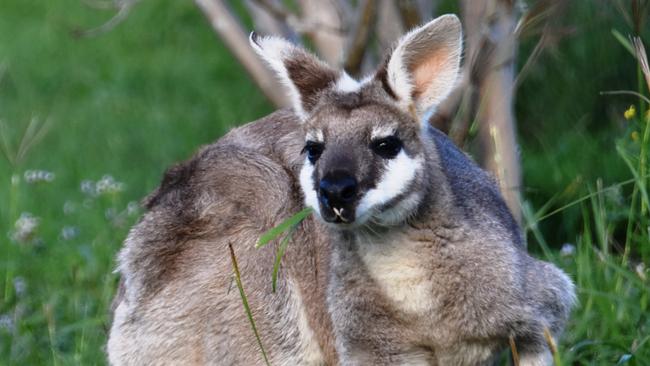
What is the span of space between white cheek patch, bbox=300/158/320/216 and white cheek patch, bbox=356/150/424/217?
170 mm

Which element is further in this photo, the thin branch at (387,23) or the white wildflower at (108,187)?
the white wildflower at (108,187)

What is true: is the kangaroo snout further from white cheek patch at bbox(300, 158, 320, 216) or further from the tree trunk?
the tree trunk

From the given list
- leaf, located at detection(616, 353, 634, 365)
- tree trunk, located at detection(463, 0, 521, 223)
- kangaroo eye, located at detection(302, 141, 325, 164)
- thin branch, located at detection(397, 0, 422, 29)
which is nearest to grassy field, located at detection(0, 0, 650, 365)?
leaf, located at detection(616, 353, 634, 365)

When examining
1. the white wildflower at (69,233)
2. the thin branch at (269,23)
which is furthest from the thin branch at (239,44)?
the white wildflower at (69,233)

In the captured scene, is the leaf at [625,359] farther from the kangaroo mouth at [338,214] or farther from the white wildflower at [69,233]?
the white wildflower at [69,233]

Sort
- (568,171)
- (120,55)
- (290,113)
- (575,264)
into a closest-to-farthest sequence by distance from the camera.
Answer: (290,113), (575,264), (568,171), (120,55)

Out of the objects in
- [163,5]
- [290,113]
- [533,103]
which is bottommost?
[163,5]

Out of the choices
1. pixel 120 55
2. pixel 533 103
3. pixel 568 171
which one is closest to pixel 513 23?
pixel 568 171

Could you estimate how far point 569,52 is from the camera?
8.30 m

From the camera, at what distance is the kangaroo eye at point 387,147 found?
14.6 feet

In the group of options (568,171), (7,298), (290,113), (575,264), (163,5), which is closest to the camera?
(290,113)

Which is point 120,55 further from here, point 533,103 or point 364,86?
point 364,86

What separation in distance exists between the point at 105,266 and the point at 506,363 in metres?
2.96

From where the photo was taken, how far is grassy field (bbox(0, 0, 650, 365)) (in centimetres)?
576
